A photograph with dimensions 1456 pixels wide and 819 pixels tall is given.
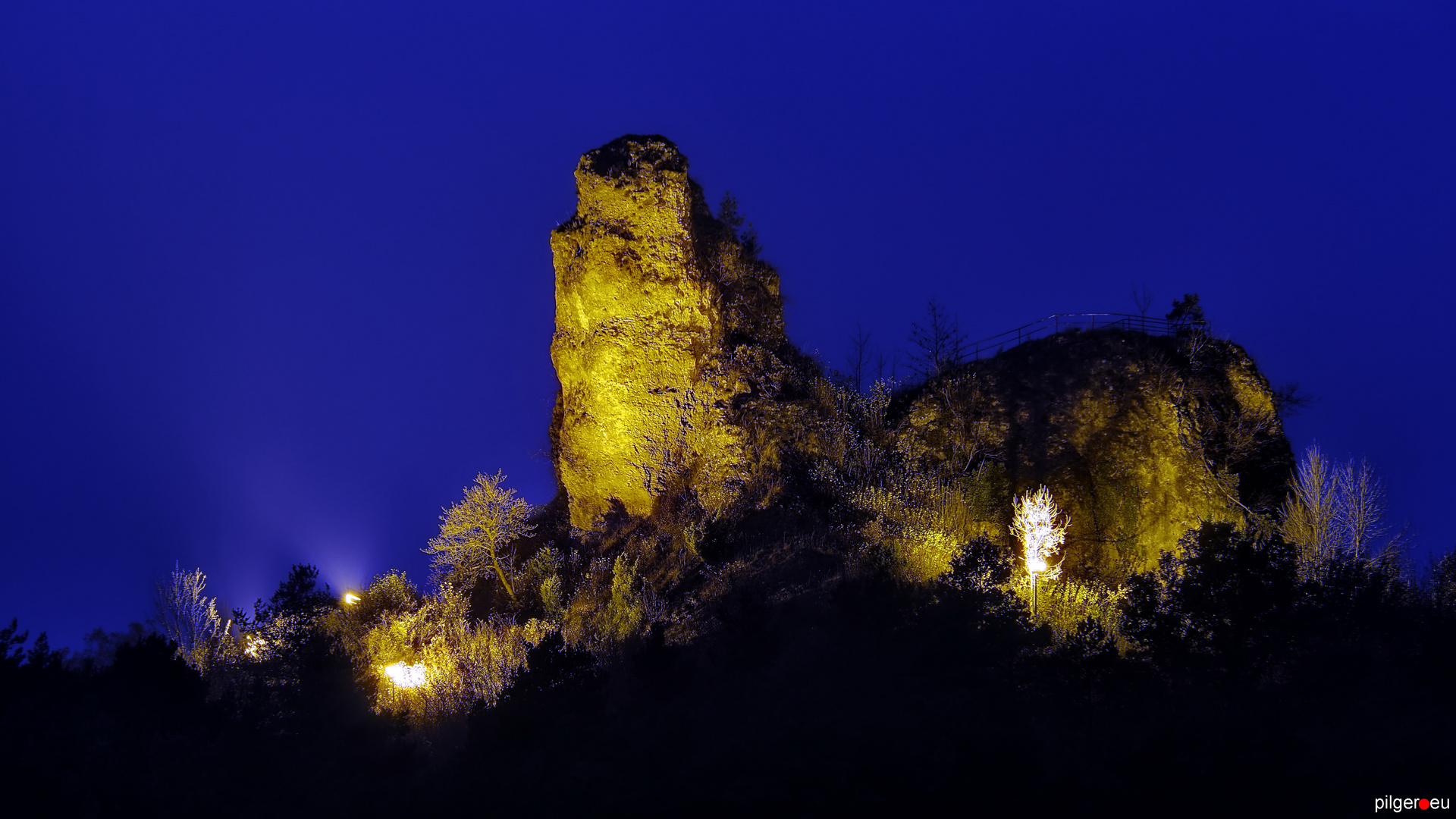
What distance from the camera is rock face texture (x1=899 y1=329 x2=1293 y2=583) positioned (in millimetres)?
23094

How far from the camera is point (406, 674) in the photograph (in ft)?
70.8

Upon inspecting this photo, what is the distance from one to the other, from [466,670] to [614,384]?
915 centimetres

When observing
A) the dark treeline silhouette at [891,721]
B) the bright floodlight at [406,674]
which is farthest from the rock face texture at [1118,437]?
the bright floodlight at [406,674]

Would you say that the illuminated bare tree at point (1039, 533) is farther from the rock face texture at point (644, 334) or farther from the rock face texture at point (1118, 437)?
the rock face texture at point (644, 334)

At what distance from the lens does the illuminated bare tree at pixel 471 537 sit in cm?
2786

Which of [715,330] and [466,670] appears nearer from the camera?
[466,670]

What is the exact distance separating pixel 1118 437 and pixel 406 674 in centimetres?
2072

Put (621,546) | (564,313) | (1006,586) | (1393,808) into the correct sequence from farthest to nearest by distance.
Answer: (564,313)
(621,546)
(1006,586)
(1393,808)

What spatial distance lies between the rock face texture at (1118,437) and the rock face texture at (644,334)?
6.47m

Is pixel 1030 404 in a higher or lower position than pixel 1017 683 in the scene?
higher

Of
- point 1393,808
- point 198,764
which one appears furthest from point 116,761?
point 1393,808

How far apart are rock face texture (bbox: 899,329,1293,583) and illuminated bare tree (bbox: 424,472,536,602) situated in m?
13.8

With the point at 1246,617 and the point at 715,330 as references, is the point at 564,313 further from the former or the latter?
the point at 1246,617

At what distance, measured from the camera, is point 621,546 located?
24781 mm
